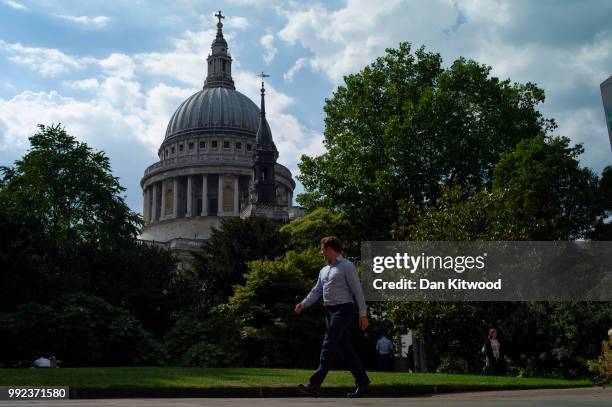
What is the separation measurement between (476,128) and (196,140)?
8273cm

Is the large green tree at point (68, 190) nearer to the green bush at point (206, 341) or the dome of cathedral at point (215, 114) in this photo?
the green bush at point (206, 341)

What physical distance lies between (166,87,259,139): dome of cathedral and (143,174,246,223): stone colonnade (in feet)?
31.1

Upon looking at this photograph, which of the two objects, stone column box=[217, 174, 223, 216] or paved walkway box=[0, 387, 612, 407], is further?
stone column box=[217, 174, 223, 216]

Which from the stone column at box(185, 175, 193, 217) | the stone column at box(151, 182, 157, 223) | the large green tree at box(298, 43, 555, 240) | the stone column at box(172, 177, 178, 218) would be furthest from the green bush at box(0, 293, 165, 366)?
the stone column at box(151, 182, 157, 223)

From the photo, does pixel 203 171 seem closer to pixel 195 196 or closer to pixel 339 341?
pixel 195 196

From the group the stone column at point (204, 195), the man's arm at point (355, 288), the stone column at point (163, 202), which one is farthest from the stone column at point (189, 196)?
the man's arm at point (355, 288)

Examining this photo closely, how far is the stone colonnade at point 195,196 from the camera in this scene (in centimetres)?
11475

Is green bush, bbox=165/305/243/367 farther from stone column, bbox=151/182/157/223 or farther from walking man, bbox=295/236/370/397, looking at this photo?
stone column, bbox=151/182/157/223

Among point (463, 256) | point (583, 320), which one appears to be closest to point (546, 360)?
point (583, 320)

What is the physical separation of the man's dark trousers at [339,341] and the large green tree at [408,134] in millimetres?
30953

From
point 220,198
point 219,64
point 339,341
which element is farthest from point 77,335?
point 219,64

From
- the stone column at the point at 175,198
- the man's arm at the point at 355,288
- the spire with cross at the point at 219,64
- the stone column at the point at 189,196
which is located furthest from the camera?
the spire with cross at the point at 219,64

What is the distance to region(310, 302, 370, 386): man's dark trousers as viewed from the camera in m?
11.0

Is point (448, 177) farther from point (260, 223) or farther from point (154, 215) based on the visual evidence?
point (154, 215)
